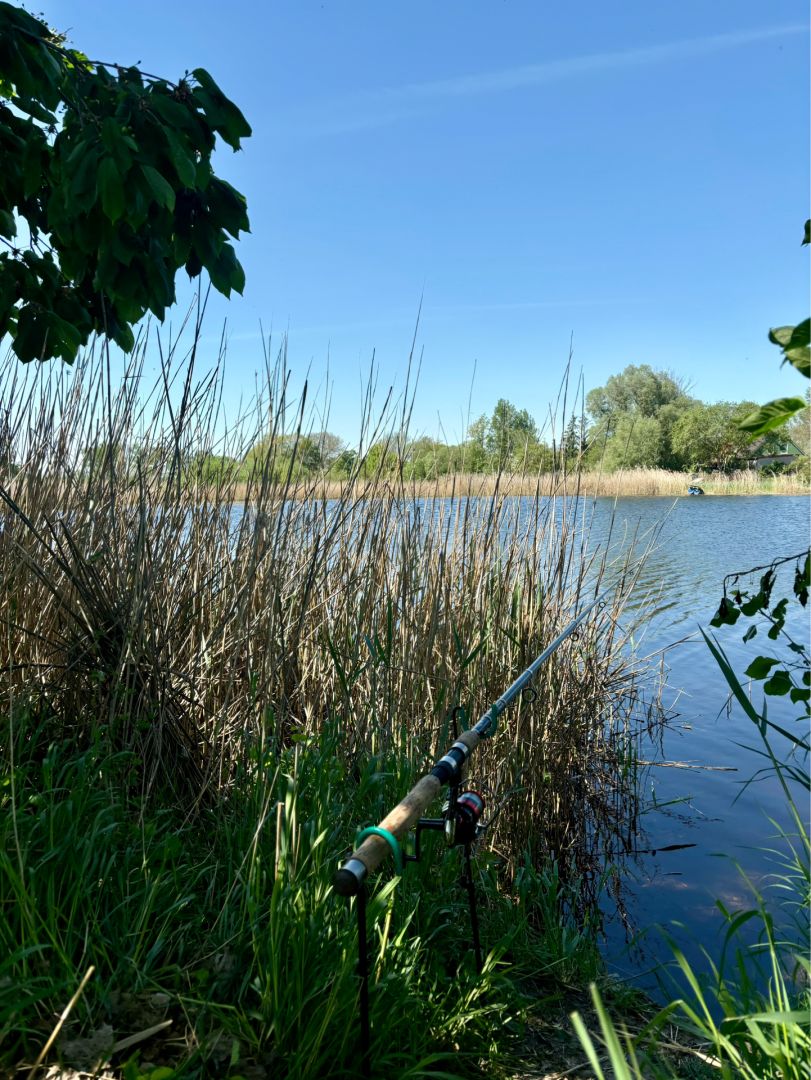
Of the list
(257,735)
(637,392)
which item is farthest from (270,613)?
(637,392)

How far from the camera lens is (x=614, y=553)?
10984mm

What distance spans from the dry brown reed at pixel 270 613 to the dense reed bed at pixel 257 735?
0.06ft

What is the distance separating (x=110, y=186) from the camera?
81.9 inches

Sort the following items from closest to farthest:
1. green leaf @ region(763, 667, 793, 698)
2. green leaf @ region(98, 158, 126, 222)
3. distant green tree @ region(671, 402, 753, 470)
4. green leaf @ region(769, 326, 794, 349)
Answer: green leaf @ region(769, 326, 794, 349)
green leaf @ region(763, 667, 793, 698)
green leaf @ region(98, 158, 126, 222)
distant green tree @ region(671, 402, 753, 470)

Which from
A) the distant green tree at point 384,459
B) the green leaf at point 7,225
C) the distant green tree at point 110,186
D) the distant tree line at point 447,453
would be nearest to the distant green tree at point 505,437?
the distant tree line at point 447,453

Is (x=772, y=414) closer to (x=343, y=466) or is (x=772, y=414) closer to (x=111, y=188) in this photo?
(x=111, y=188)

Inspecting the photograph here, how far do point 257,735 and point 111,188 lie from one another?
1.63 metres

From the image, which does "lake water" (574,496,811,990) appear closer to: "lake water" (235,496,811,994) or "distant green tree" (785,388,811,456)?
A: "lake water" (235,496,811,994)

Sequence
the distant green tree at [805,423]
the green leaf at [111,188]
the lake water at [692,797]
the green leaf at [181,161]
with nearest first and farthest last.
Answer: the distant green tree at [805,423] → the green leaf at [111,188] → the green leaf at [181,161] → the lake water at [692,797]

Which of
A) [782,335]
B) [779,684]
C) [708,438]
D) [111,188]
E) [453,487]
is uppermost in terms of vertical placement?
[708,438]

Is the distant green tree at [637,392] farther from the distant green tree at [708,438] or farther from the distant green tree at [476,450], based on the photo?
the distant green tree at [476,450]

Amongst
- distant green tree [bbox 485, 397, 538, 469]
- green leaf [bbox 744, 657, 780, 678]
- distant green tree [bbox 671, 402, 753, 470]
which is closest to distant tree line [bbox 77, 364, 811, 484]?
distant green tree [bbox 485, 397, 538, 469]

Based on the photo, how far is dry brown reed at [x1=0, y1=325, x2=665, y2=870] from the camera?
2.55m

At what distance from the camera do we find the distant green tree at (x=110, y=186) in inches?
86.3
